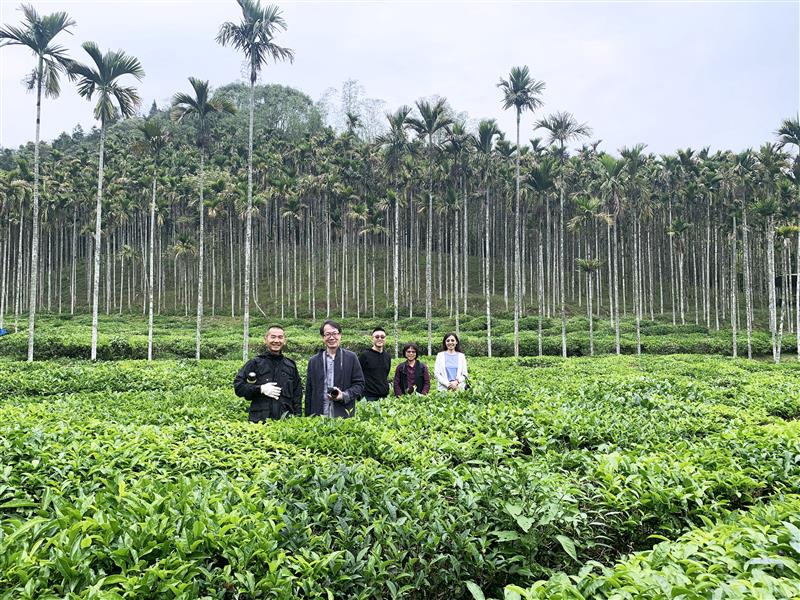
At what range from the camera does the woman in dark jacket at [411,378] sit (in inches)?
284

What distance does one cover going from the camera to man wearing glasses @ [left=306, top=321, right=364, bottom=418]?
5637mm

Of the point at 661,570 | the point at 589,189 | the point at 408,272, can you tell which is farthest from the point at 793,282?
the point at 661,570

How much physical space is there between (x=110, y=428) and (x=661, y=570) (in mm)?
4129

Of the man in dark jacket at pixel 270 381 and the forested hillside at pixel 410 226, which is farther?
the forested hillside at pixel 410 226

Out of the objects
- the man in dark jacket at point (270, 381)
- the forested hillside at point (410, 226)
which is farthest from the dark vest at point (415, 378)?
the forested hillside at point (410, 226)

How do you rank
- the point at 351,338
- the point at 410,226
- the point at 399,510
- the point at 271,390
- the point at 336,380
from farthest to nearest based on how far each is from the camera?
the point at 410,226, the point at 351,338, the point at 336,380, the point at 271,390, the point at 399,510

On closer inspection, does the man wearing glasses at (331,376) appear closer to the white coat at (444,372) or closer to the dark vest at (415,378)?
the dark vest at (415,378)

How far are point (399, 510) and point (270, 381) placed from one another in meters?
2.93

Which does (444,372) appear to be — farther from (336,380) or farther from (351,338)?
(351,338)

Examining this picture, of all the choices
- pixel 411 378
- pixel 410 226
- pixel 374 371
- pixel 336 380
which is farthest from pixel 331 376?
pixel 410 226

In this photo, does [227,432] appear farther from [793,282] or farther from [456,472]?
[793,282]

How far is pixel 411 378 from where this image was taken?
23.9 feet

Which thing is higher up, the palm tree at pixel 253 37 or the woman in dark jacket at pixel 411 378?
the palm tree at pixel 253 37

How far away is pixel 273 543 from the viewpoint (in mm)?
2449
